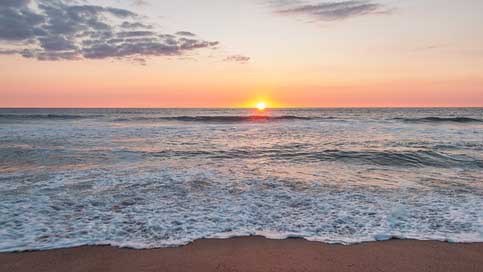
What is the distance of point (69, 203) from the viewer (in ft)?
20.1

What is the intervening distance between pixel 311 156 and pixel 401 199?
205 inches

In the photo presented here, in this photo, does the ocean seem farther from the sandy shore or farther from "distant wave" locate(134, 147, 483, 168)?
the sandy shore

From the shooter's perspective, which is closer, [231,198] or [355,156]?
[231,198]

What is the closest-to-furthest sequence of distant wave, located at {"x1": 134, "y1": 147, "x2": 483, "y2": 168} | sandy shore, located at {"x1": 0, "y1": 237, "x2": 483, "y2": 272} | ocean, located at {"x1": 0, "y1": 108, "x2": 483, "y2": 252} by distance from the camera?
sandy shore, located at {"x1": 0, "y1": 237, "x2": 483, "y2": 272} → ocean, located at {"x1": 0, "y1": 108, "x2": 483, "y2": 252} → distant wave, located at {"x1": 134, "y1": 147, "x2": 483, "y2": 168}

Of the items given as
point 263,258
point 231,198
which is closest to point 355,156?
point 231,198

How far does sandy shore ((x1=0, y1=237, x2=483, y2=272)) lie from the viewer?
12.8 feet

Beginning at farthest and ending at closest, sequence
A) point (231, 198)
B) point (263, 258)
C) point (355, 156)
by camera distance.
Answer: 1. point (355, 156)
2. point (231, 198)
3. point (263, 258)

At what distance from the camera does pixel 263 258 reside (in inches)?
162

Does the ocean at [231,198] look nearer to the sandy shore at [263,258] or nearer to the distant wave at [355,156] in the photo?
the distant wave at [355,156]

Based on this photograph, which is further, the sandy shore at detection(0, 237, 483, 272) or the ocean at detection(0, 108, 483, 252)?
the ocean at detection(0, 108, 483, 252)

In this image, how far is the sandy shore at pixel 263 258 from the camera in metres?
3.90

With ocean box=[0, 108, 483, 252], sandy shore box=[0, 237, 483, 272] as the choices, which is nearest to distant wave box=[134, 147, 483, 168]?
ocean box=[0, 108, 483, 252]

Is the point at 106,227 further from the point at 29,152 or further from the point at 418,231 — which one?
the point at 29,152

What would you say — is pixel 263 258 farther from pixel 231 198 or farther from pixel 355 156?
pixel 355 156
